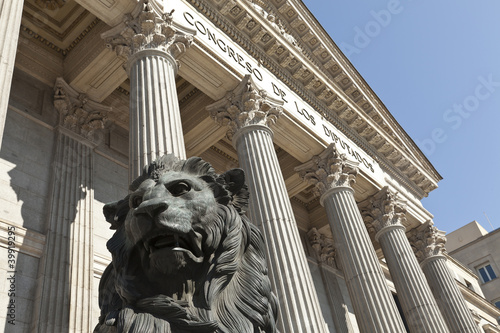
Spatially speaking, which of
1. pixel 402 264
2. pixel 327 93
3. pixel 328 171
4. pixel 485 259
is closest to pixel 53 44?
pixel 328 171

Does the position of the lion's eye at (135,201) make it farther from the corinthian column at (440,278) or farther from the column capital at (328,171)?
the corinthian column at (440,278)

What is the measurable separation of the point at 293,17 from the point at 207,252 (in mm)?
17560

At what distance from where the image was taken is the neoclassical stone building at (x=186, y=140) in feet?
33.1

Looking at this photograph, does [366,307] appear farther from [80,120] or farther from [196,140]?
[80,120]

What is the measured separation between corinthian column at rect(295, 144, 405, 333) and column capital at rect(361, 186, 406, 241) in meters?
2.83

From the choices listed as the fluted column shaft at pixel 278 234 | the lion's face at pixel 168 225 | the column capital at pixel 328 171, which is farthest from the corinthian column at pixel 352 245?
the lion's face at pixel 168 225

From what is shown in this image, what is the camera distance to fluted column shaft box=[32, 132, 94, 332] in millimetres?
10102

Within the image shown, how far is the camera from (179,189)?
2.77 meters

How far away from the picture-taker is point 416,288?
16734mm

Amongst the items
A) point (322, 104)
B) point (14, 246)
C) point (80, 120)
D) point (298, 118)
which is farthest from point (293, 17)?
point (14, 246)

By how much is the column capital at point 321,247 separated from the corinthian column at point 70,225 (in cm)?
1163

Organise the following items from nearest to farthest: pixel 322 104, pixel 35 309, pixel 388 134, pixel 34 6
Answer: pixel 35 309
pixel 34 6
pixel 322 104
pixel 388 134

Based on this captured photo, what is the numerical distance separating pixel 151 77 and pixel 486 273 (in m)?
41.7

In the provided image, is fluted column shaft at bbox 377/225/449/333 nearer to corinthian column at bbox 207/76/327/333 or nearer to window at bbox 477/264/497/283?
corinthian column at bbox 207/76/327/333
